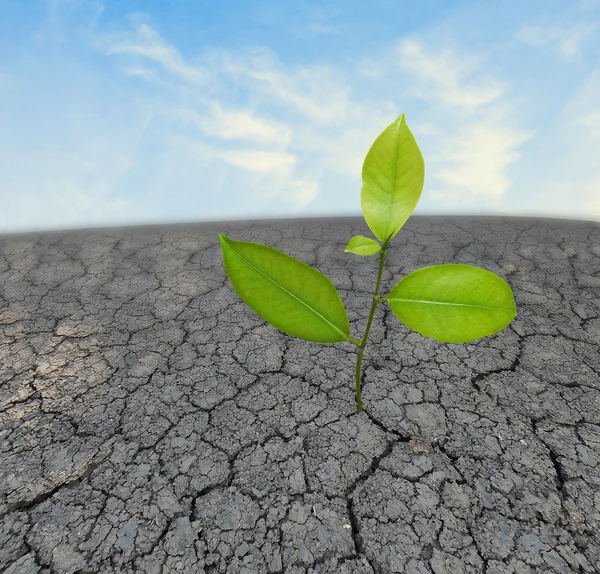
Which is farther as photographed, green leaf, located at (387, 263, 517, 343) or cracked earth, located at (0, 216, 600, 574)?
cracked earth, located at (0, 216, 600, 574)

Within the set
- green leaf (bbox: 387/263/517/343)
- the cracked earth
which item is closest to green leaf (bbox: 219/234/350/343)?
green leaf (bbox: 387/263/517/343)

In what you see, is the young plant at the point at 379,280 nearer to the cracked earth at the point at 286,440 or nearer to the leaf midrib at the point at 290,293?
the leaf midrib at the point at 290,293

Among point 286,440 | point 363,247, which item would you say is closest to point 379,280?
point 363,247

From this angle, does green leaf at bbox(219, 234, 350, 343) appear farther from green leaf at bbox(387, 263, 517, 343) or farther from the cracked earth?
the cracked earth

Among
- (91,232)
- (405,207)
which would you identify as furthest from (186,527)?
(91,232)

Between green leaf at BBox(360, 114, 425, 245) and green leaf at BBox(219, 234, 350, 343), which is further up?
green leaf at BBox(360, 114, 425, 245)

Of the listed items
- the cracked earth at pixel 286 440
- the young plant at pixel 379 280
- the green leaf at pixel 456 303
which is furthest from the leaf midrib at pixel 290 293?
the cracked earth at pixel 286 440
